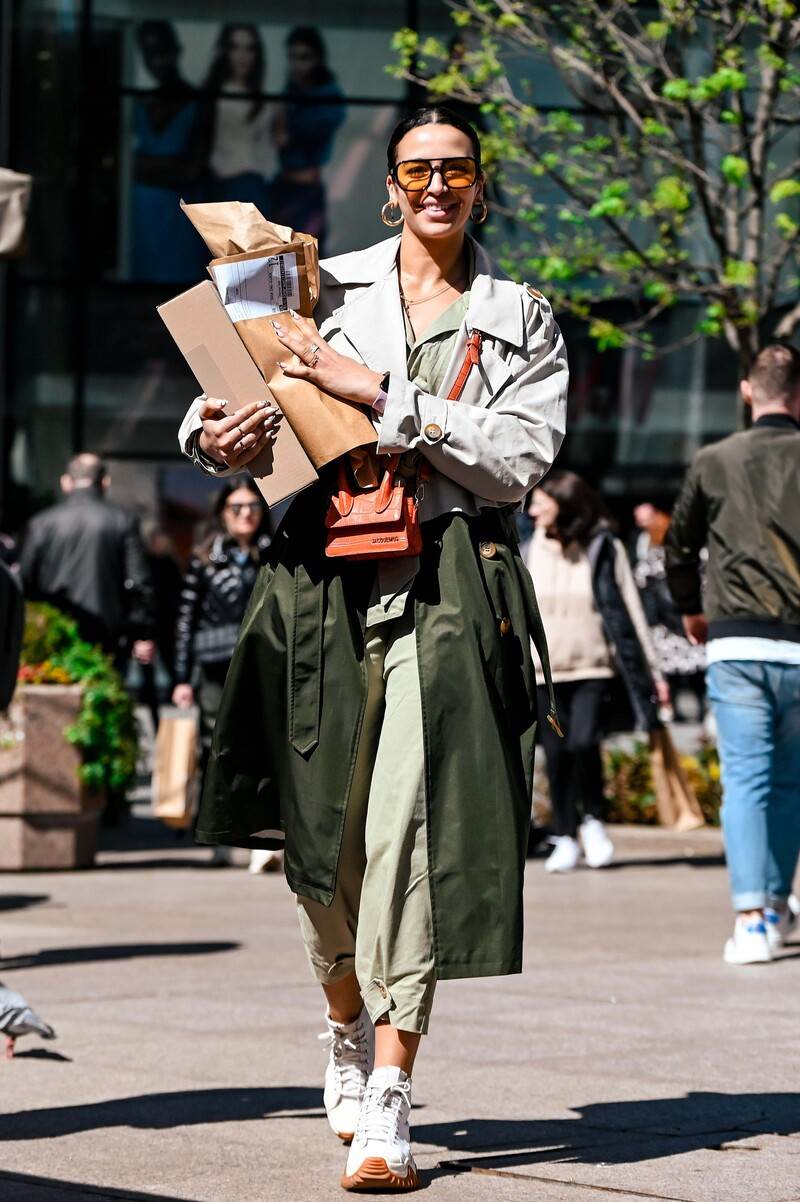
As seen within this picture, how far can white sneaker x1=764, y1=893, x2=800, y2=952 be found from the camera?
7863 mm

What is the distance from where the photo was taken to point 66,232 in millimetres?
23047

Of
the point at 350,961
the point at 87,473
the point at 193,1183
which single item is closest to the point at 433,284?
the point at 350,961

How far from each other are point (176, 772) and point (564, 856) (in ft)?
6.79

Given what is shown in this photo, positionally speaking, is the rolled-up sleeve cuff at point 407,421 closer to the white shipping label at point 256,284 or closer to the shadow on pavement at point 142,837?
the white shipping label at point 256,284

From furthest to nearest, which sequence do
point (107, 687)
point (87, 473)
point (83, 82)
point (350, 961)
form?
point (83, 82), point (87, 473), point (107, 687), point (350, 961)

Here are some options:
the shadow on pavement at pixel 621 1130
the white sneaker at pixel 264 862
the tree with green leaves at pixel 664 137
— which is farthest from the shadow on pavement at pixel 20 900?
the shadow on pavement at pixel 621 1130

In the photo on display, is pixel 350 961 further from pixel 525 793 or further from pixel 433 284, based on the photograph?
pixel 433 284

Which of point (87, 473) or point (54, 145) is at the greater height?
point (54, 145)

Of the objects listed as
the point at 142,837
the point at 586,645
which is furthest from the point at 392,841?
the point at 142,837

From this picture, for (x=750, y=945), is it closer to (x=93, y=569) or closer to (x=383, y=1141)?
(x=383, y=1141)

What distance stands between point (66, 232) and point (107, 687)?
13152 mm

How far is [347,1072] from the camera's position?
471 cm

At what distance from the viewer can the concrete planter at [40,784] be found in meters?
10.5

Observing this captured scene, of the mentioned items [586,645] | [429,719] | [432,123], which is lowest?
[586,645]
